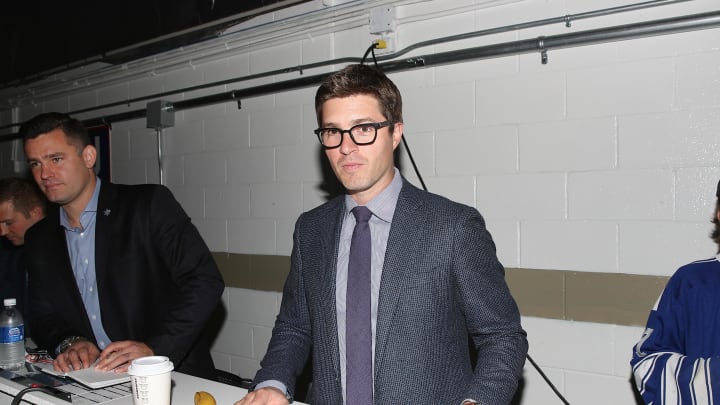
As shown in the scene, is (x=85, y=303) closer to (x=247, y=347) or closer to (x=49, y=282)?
(x=49, y=282)

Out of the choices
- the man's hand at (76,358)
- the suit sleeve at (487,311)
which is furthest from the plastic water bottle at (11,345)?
the suit sleeve at (487,311)

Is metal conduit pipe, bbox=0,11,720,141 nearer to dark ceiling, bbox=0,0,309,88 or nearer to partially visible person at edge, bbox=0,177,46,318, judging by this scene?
dark ceiling, bbox=0,0,309,88

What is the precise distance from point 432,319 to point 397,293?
4.3 inches

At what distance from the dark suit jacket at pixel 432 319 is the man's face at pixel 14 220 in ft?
6.75

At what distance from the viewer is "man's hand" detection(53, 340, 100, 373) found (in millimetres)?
1752

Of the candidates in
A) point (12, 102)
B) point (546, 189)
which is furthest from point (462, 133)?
point (12, 102)

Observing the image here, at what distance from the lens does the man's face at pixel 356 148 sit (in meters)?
1.48

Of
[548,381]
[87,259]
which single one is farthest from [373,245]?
[87,259]

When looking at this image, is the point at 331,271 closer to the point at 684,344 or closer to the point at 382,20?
the point at 684,344

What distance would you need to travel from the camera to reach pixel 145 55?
3682 millimetres

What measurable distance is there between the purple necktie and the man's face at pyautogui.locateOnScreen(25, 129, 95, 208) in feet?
4.28

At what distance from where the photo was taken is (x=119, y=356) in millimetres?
1770

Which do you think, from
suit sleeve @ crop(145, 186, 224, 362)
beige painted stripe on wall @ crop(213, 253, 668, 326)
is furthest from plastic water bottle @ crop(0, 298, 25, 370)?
beige painted stripe on wall @ crop(213, 253, 668, 326)

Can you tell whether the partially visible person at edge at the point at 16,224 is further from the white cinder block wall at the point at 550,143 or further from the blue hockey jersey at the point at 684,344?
the blue hockey jersey at the point at 684,344
